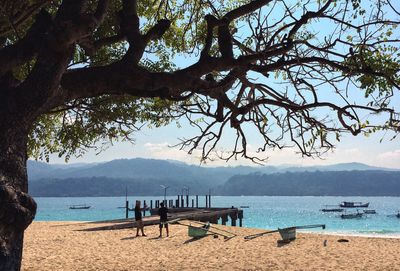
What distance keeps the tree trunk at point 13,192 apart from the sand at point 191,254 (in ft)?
24.3

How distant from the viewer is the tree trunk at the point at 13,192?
5.91 m

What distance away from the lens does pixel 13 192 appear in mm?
6008

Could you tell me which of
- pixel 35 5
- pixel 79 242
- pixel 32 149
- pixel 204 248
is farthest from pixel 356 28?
pixel 79 242

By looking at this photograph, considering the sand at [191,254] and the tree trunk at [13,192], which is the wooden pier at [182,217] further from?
the tree trunk at [13,192]

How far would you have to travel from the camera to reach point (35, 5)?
8.19m

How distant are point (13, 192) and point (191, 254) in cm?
1148

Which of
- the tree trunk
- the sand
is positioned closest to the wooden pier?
the sand

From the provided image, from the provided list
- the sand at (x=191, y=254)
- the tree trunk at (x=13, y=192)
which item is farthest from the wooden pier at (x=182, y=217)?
the tree trunk at (x=13, y=192)

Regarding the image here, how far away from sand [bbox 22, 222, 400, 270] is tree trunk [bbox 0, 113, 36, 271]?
742cm

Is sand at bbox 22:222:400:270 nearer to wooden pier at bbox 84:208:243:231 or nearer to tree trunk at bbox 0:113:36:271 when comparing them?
wooden pier at bbox 84:208:243:231

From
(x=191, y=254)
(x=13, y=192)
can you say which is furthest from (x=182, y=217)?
(x=13, y=192)

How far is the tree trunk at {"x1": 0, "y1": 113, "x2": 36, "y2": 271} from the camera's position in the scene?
591 centimetres

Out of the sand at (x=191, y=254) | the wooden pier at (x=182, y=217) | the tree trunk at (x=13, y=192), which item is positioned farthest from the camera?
the wooden pier at (x=182, y=217)

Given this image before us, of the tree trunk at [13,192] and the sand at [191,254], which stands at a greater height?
the tree trunk at [13,192]
